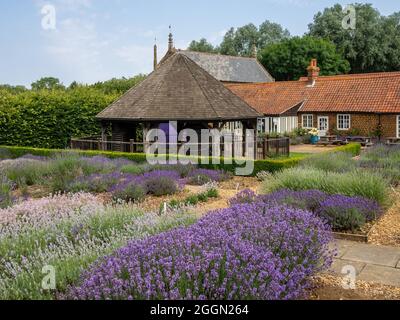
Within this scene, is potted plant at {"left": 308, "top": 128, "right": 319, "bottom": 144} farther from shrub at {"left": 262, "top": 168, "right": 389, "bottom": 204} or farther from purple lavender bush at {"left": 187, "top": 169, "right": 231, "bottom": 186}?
shrub at {"left": 262, "top": 168, "right": 389, "bottom": 204}

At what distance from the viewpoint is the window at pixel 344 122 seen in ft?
107

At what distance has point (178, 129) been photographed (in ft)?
70.5

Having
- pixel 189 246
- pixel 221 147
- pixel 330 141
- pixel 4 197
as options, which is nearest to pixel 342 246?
pixel 189 246

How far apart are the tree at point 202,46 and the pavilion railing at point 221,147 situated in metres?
65.7

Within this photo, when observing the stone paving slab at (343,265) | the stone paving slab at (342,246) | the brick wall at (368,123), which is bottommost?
the stone paving slab at (343,265)

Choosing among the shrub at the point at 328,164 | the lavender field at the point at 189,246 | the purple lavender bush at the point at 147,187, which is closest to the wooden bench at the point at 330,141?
the shrub at the point at 328,164

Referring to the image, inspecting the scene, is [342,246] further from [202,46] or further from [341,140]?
[202,46]

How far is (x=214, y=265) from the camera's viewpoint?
437 cm

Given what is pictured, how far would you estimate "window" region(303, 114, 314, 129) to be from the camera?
114ft

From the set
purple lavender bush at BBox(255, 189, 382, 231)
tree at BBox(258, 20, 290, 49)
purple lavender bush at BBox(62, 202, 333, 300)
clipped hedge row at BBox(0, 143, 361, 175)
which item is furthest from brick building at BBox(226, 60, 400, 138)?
tree at BBox(258, 20, 290, 49)

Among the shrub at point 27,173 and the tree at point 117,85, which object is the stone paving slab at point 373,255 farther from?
the tree at point 117,85

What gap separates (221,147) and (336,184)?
980cm
